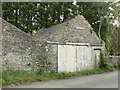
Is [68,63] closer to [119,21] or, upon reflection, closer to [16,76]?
[16,76]

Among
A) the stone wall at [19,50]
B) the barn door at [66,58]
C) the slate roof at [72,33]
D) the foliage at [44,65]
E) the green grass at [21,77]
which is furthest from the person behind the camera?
the slate roof at [72,33]

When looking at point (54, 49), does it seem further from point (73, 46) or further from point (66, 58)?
point (73, 46)

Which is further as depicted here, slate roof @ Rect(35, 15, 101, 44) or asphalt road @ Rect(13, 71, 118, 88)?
slate roof @ Rect(35, 15, 101, 44)

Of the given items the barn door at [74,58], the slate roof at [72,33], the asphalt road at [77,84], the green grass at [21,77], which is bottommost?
the asphalt road at [77,84]

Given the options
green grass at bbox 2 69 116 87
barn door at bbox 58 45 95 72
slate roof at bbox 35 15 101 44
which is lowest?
green grass at bbox 2 69 116 87

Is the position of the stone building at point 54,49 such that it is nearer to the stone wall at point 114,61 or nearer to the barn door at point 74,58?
the barn door at point 74,58

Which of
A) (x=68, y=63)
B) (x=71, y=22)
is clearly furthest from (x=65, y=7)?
(x=68, y=63)

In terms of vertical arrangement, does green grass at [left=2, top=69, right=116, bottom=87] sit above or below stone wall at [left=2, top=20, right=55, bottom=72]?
below

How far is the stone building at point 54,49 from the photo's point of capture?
9906 mm

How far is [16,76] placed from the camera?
888 cm

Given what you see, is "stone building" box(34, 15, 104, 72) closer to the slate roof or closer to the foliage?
the slate roof

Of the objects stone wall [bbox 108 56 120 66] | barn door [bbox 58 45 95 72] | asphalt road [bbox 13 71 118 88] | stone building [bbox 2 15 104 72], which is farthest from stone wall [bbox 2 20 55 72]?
stone wall [bbox 108 56 120 66]

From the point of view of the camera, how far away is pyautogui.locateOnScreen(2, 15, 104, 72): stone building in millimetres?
9906

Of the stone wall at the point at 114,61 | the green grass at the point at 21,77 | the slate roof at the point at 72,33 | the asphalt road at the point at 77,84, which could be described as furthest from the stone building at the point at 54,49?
the asphalt road at the point at 77,84
